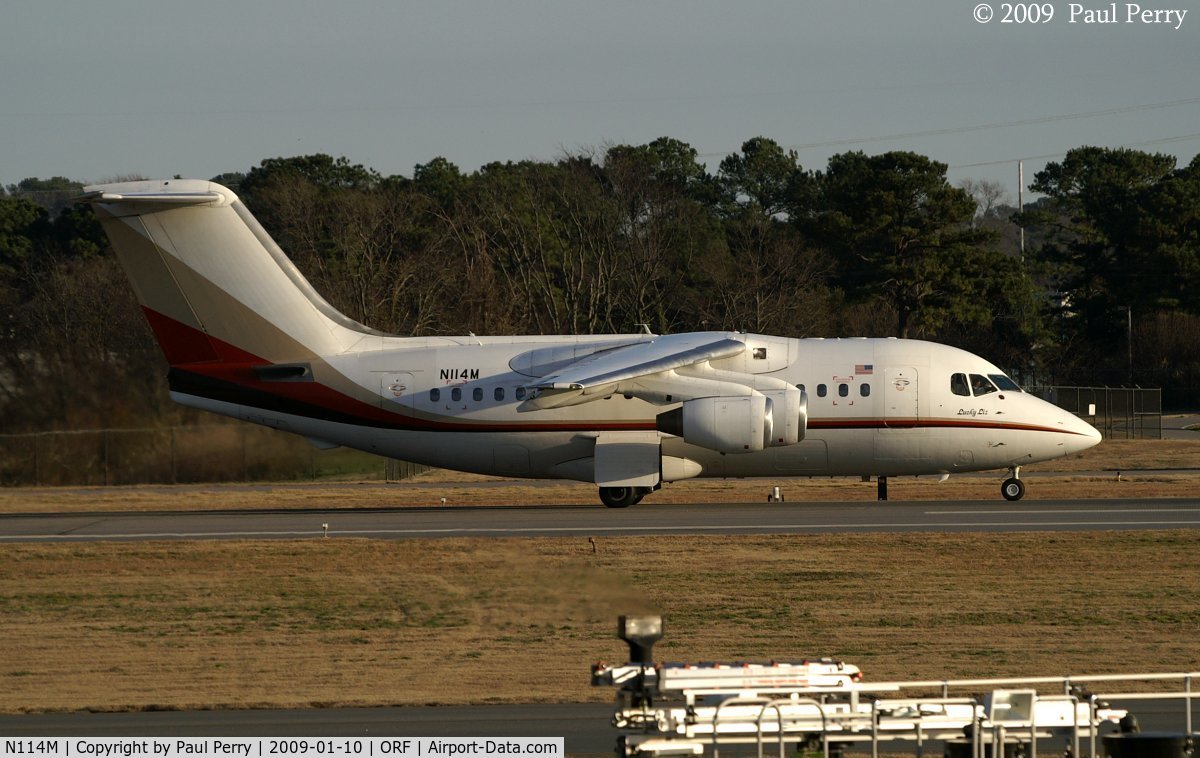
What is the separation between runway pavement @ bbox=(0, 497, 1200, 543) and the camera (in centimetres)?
3005

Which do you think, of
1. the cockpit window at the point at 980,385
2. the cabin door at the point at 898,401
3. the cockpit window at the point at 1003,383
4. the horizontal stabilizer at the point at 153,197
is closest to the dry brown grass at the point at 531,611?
the cabin door at the point at 898,401

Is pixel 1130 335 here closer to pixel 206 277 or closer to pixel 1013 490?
pixel 1013 490

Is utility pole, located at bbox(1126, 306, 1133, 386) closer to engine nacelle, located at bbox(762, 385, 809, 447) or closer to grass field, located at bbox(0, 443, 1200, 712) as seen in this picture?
engine nacelle, located at bbox(762, 385, 809, 447)

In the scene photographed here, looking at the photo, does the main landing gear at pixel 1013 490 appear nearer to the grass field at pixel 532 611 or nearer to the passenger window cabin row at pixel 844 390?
the passenger window cabin row at pixel 844 390

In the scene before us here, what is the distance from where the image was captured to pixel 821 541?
91.7ft

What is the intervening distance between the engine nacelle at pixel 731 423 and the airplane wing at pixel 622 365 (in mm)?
1205

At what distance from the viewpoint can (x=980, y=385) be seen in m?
34.8

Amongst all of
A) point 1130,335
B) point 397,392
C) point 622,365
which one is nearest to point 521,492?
point 397,392

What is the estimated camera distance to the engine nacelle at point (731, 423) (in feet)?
108

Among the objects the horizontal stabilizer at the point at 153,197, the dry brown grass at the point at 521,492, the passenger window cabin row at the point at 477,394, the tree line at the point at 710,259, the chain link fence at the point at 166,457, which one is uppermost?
the tree line at the point at 710,259

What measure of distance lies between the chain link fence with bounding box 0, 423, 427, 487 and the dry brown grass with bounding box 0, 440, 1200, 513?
51 centimetres

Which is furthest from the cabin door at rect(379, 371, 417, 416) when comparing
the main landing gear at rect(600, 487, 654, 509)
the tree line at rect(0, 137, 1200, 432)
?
the tree line at rect(0, 137, 1200, 432)

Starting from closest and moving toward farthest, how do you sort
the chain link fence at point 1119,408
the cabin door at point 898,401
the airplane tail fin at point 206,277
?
the airplane tail fin at point 206,277, the cabin door at point 898,401, the chain link fence at point 1119,408

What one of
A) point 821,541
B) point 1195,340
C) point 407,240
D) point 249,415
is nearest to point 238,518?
point 249,415
